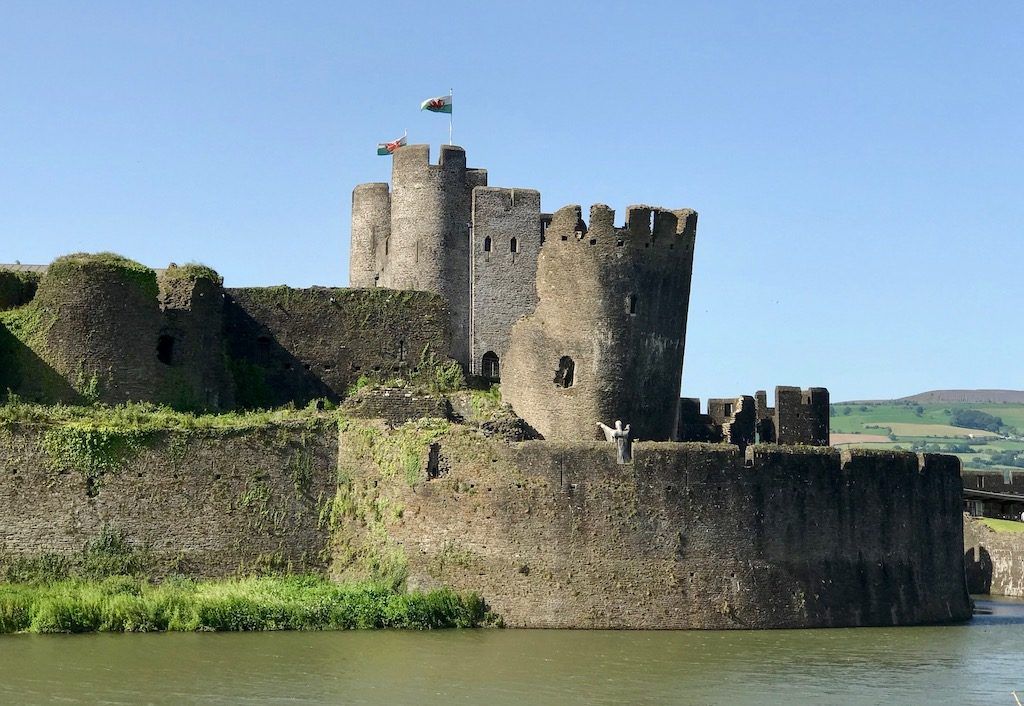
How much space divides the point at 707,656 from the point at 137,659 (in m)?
9.87

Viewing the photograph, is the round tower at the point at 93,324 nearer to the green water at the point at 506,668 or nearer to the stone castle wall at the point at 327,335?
the stone castle wall at the point at 327,335

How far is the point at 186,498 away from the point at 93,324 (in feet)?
19.5

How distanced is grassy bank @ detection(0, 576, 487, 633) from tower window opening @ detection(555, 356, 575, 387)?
8.35 m

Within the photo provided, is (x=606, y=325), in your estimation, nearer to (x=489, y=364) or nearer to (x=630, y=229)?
(x=630, y=229)

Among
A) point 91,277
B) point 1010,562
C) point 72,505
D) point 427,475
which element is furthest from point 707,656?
point 1010,562

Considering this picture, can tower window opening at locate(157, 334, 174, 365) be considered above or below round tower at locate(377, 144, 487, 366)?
below

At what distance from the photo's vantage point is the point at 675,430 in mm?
43062

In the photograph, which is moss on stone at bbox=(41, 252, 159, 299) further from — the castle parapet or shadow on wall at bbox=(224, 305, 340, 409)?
the castle parapet

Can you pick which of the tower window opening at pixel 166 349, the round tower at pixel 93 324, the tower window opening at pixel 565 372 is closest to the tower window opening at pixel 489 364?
Result: the tower window opening at pixel 565 372

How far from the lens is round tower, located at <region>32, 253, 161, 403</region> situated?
40281 millimetres

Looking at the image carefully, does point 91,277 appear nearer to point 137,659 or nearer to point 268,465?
point 268,465

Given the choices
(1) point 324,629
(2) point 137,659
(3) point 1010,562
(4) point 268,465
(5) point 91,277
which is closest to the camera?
(2) point 137,659

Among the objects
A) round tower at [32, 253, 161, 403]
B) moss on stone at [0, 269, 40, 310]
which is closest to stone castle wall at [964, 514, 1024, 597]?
round tower at [32, 253, 161, 403]

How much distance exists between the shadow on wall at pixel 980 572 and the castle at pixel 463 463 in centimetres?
1182
